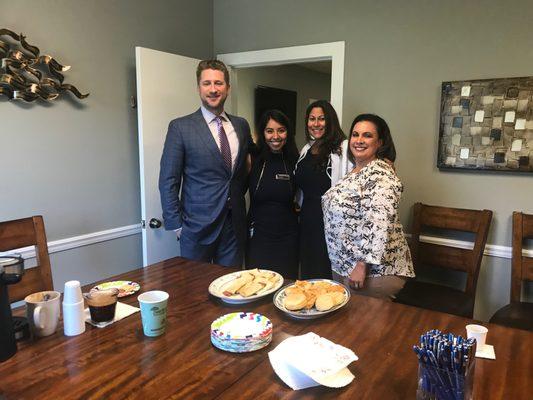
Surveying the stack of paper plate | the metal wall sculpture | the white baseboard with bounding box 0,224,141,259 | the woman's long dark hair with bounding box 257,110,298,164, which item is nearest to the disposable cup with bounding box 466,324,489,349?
the stack of paper plate

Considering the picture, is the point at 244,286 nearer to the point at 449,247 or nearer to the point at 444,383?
the point at 444,383

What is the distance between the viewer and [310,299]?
1.38 m

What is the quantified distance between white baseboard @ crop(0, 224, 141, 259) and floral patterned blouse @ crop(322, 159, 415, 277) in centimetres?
137

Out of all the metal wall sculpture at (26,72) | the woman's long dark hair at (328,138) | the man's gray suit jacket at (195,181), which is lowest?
the man's gray suit jacket at (195,181)

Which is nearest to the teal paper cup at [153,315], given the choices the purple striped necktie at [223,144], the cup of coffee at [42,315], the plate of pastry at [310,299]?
the cup of coffee at [42,315]

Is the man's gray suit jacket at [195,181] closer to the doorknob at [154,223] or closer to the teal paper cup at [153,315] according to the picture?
the doorknob at [154,223]

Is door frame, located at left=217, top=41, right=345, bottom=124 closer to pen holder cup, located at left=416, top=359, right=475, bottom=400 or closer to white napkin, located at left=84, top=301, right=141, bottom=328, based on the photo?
white napkin, located at left=84, top=301, right=141, bottom=328

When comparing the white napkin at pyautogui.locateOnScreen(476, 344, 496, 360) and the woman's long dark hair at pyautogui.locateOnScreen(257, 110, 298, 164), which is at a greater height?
the woman's long dark hair at pyautogui.locateOnScreen(257, 110, 298, 164)

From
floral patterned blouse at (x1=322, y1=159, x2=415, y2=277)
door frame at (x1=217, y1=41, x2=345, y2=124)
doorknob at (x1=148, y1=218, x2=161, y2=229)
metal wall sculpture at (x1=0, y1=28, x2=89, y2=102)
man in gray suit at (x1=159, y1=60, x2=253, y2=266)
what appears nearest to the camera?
floral patterned blouse at (x1=322, y1=159, x2=415, y2=277)

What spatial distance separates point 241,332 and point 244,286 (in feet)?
1.05

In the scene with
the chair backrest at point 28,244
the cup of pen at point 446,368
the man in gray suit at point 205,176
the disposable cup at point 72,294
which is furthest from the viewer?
the man in gray suit at point 205,176

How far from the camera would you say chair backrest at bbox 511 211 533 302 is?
2.20m

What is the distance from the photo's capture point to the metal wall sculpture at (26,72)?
2028 mm

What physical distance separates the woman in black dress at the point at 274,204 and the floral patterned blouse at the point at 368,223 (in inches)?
16.1
